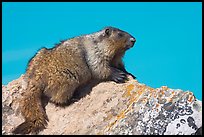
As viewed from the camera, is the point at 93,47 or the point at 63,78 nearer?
the point at 63,78

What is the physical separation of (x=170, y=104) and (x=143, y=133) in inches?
31.6

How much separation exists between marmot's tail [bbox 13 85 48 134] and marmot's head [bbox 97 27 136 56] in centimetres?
238

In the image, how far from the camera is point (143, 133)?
7504 mm

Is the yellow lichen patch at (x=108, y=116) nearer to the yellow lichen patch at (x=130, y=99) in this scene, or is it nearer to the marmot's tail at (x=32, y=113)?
the yellow lichen patch at (x=130, y=99)

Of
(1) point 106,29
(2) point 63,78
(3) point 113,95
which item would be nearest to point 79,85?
(2) point 63,78

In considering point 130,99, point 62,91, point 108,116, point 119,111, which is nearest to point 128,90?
point 130,99

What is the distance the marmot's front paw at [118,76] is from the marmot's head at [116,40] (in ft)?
1.96

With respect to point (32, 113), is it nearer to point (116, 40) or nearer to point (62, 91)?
Answer: point (62, 91)

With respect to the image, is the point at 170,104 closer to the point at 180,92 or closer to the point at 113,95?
the point at 180,92

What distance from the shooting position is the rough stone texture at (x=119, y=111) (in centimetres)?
759

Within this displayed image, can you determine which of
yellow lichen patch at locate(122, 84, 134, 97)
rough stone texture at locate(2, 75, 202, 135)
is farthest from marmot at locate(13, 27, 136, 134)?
yellow lichen patch at locate(122, 84, 134, 97)

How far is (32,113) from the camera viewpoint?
9289 mm

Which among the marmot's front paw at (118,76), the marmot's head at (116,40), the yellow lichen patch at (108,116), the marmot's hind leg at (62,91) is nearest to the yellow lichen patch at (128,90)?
the yellow lichen patch at (108,116)

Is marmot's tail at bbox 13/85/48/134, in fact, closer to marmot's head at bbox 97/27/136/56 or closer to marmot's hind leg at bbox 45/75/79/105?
marmot's hind leg at bbox 45/75/79/105
